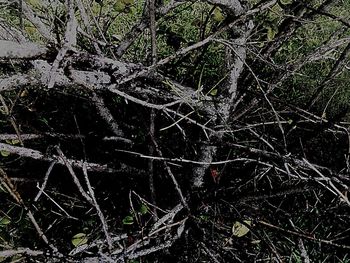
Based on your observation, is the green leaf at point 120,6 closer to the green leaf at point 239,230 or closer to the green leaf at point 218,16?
the green leaf at point 218,16

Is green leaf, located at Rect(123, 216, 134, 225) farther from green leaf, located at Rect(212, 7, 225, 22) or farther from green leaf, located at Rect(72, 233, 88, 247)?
green leaf, located at Rect(212, 7, 225, 22)

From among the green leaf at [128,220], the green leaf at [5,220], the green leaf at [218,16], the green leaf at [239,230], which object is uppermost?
the green leaf at [218,16]

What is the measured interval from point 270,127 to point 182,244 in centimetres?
79

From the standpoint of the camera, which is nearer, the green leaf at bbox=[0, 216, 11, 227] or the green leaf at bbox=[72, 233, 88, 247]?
the green leaf at bbox=[72, 233, 88, 247]

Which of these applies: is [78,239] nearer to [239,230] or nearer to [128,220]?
[128,220]

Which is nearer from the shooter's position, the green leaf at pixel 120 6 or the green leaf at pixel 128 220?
the green leaf at pixel 120 6

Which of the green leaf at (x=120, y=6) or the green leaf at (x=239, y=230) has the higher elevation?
the green leaf at (x=120, y=6)

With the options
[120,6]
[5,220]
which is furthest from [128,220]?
[120,6]

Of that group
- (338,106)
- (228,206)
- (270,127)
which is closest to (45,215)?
(228,206)

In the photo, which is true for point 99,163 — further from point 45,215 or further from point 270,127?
point 270,127

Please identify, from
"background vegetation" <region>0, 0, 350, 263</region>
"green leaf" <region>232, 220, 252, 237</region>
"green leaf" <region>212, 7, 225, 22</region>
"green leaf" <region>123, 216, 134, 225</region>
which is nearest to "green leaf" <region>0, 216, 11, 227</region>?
"background vegetation" <region>0, 0, 350, 263</region>

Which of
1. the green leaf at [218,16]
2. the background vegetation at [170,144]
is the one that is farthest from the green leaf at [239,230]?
the green leaf at [218,16]

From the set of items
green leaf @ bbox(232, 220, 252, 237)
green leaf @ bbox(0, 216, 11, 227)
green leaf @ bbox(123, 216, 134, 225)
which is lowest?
green leaf @ bbox(232, 220, 252, 237)

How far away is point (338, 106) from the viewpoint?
2.91m
